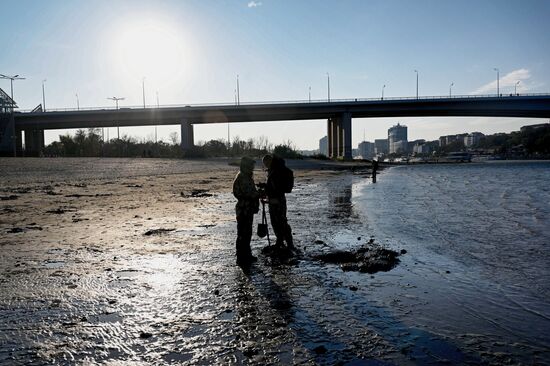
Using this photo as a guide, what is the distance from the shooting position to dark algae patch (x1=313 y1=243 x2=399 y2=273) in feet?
23.4

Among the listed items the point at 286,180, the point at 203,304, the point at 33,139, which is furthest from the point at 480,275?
the point at 33,139

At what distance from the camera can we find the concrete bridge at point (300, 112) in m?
76.8

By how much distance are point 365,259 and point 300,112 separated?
243 ft

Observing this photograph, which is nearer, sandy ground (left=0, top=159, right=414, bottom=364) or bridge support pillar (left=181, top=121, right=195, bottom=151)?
sandy ground (left=0, top=159, right=414, bottom=364)

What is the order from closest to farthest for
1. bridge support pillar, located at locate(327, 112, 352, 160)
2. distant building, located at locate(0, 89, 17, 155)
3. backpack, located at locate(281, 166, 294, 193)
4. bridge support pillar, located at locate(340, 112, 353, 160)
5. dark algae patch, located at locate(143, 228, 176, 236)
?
1. backpack, located at locate(281, 166, 294, 193)
2. dark algae patch, located at locate(143, 228, 176, 236)
3. distant building, located at locate(0, 89, 17, 155)
4. bridge support pillar, located at locate(340, 112, 353, 160)
5. bridge support pillar, located at locate(327, 112, 352, 160)

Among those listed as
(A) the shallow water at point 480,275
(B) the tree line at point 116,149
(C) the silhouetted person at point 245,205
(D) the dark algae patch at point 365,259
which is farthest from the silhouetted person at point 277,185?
(B) the tree line at point 116,149

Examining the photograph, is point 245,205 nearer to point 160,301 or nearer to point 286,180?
point 286,180

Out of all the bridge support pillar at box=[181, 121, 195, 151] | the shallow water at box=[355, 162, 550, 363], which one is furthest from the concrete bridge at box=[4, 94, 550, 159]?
the shallow water at box=[355, 162, 550, 363]

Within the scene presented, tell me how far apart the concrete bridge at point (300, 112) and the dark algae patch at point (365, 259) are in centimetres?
7000

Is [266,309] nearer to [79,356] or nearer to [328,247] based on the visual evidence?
[79,356]

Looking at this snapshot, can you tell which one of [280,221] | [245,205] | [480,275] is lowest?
[480,275]

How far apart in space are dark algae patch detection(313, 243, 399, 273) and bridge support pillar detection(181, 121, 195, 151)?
70.9m

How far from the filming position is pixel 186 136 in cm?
7756

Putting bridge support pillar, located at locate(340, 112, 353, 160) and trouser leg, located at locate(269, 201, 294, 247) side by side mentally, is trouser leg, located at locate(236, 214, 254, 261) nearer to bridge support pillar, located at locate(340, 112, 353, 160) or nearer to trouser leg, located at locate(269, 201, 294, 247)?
trouser leg, located at locate(269, 201, 294, 247)
